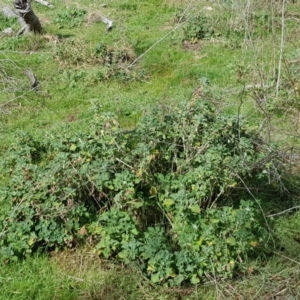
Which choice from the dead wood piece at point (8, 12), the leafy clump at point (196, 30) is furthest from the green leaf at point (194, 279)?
the dead wood piece at point (8, 12)

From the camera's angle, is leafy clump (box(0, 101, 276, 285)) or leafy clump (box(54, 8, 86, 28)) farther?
leafy clump (box(54, 8, 86, 28))

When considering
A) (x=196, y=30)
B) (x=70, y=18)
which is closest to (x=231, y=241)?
(x=196, y=30)

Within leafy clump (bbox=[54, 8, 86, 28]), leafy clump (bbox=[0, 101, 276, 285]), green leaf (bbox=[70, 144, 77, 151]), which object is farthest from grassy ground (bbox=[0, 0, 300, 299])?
green leaf (bbox=[70, 144, 77, 151])

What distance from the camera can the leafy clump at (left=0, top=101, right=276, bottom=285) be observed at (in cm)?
363

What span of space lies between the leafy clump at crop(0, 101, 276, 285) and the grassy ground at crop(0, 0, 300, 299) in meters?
0.17

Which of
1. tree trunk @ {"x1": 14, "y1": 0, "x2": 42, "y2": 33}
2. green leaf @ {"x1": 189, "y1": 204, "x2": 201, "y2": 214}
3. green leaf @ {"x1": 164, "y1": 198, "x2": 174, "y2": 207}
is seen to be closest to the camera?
green leaf @ {"x1": 189, "y1": 204, "x2": 201, "y2": 214}

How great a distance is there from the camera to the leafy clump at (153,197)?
3.63 metres

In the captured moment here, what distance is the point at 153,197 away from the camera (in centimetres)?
409

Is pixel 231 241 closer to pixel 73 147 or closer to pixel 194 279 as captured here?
pixel 194 279

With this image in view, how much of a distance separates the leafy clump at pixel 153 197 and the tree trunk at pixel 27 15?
5849 mm

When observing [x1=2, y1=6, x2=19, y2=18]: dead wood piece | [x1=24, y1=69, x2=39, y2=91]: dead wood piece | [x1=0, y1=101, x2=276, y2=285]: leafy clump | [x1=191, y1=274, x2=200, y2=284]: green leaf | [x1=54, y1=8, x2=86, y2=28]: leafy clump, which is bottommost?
[x1=54, y1=8, x2=86, y2=28]: leafy clump

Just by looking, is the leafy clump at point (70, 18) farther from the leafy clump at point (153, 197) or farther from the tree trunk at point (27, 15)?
the leafy clump at point (153, 197)

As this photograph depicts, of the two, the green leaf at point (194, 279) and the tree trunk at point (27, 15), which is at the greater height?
the green leaf at point (194, 279)

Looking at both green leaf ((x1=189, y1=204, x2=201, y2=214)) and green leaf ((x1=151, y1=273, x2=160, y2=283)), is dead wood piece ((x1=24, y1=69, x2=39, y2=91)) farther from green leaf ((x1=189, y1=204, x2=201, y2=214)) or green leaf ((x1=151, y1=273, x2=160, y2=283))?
green leaf ((x1=151, y1=273, x2=160, y2=283))
